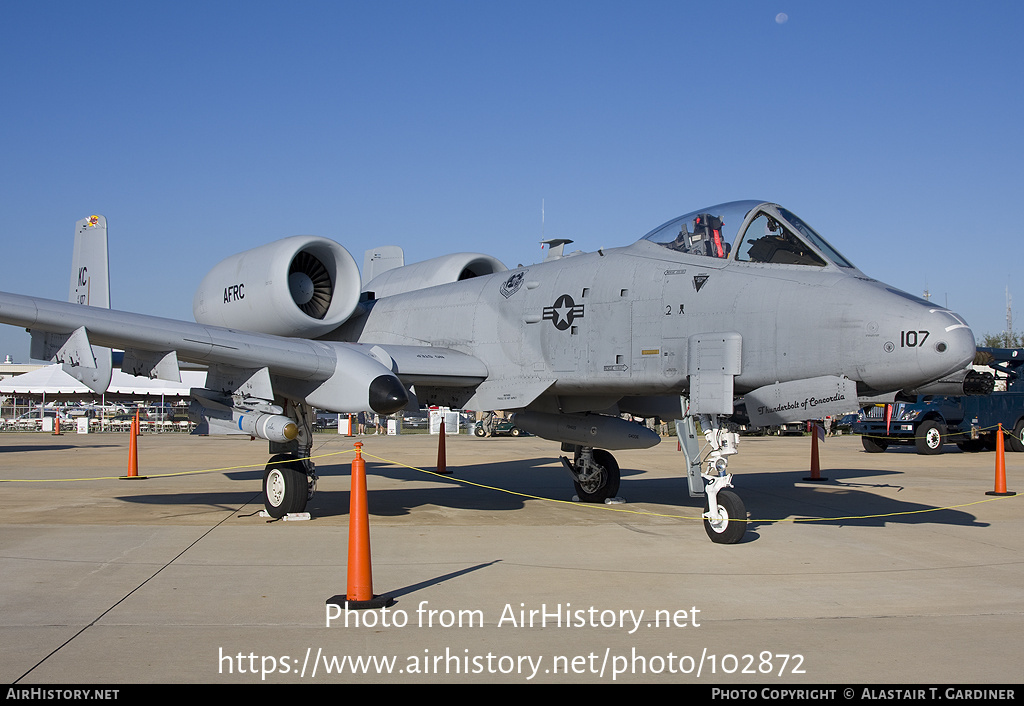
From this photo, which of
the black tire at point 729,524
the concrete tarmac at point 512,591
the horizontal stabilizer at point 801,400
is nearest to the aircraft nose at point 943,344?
the horizontal stabilizer at point 801,400

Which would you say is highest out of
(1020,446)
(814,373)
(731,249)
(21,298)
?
(731,249)

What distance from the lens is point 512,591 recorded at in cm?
631

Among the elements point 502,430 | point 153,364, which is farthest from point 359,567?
point 502,430

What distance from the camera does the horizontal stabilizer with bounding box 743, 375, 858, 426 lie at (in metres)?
7.89

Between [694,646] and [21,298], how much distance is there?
25.3ft

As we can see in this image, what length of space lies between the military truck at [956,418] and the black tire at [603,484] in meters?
16.2

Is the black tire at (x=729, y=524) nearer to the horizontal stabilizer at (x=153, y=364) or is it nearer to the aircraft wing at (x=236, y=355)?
the aircraft wing at (x=236, y=355)

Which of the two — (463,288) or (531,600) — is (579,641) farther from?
(463,288)

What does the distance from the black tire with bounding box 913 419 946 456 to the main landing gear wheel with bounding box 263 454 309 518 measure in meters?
21.4

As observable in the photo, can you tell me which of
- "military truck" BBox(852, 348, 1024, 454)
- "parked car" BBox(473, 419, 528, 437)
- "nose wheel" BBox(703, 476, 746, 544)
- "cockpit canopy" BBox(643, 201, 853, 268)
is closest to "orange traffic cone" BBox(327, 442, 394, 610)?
"nose wheel" BBox(703, 476, 746, 544)

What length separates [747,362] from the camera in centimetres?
853

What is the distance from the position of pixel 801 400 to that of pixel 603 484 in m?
4.45

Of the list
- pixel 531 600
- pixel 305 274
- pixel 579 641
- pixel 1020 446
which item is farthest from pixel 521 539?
pixel 1020 446

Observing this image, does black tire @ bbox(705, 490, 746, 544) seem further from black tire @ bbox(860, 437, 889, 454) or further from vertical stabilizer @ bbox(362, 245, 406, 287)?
black tire @ bbox(860, 437, 889, 454)
